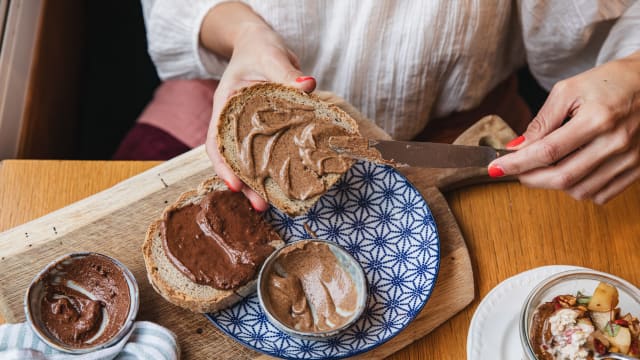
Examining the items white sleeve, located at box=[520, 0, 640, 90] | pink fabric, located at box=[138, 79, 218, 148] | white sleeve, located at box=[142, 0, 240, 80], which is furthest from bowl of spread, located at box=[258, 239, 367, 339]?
white sleeve, located at box=[520, 0, 640, 90]

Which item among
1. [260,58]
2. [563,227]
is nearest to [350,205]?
[260,58]

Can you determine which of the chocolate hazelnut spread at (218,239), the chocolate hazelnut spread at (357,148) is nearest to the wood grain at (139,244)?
the chocolate hazelnut spread at (218,239)

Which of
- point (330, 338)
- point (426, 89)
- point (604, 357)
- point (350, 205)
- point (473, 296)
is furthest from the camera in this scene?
point (426, 89)

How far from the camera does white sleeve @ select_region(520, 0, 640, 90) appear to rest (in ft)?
5.60

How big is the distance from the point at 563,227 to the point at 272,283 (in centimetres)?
74

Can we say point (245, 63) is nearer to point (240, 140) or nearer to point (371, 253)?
point (240, 140)

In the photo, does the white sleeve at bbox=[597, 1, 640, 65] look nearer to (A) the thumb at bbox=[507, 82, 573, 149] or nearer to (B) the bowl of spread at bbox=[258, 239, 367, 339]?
(A) the thumb at bbox=[507, 82, 573, 149]

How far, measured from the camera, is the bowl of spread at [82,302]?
4.53ft

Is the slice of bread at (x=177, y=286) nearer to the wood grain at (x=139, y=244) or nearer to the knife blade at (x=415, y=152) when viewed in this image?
the wood grain at (x=139, y=244)

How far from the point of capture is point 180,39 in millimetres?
1842

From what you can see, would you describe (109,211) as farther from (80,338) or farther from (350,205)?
(350,205)

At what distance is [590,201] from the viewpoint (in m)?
1.68

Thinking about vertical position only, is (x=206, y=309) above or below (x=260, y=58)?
below

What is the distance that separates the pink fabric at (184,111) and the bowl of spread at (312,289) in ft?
1.90
